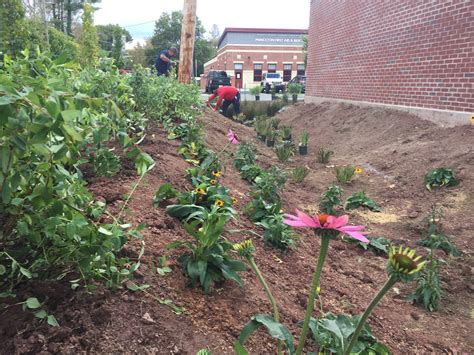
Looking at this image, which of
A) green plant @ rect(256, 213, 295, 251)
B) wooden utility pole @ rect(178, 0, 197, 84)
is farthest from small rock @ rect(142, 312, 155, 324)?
wooden utility pole @ rect(178, 0, 197, 84)

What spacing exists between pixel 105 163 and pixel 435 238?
Result: 266cm

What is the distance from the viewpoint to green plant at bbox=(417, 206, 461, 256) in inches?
125

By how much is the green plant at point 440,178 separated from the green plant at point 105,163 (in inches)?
150

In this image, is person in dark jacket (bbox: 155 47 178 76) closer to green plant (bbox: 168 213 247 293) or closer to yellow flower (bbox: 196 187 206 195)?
yellow flower (bbox: 196 187 206 195)

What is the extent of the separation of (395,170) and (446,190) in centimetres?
116

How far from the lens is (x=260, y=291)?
196 cm

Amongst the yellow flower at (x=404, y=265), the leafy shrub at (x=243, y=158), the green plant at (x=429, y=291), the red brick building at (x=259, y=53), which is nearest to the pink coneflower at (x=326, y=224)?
the yellow flower at (x=404, y=265)

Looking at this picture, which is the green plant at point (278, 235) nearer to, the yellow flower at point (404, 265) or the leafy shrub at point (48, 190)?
the leafy shrub at point (48, 190)

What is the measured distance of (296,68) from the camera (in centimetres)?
5416

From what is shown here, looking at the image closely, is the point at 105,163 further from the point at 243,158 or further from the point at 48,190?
the point at 243,158

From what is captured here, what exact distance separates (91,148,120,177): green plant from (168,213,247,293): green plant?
3.31ft

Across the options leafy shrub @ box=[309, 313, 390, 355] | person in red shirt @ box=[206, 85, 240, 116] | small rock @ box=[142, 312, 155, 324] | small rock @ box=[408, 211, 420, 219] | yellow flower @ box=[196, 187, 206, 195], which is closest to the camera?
leafy shrub @ box=[309, 313, 390, 355]

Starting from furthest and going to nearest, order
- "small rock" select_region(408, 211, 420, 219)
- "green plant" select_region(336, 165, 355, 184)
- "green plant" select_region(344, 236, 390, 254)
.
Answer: "green plant" select_region(336, 165, 355, 184)
"small rock" select_region(408, 211, 420, 219)
"green plant" select_region(344, 236, 390, 254)

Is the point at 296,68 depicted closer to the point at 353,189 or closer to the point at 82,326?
the point at 353,189
